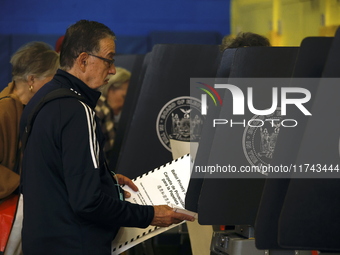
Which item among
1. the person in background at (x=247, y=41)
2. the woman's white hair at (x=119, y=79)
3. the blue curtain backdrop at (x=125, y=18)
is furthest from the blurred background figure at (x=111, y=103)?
the person in background at (x=247, y=41)

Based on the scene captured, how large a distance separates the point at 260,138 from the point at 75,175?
1.98ft

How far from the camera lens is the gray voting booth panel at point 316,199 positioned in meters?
1.57

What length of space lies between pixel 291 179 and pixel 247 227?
30.8 inches

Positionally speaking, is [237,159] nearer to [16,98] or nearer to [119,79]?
[16,98]

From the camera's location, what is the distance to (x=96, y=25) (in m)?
2.31

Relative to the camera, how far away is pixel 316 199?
1587mm


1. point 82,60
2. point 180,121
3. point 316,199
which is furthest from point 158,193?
point 180,121

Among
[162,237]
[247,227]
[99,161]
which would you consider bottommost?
[162,237]

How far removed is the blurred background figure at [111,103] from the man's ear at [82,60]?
292 centimetres

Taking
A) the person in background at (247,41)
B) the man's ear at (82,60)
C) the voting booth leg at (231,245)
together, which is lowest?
the voting booth leg at (231,245)

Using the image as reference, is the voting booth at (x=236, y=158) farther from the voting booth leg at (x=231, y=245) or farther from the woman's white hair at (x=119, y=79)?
the woman's white hair at (x=119, y=79)

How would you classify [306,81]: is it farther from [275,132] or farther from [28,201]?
[28,201]

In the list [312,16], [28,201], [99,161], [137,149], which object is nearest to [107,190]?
[99,161]

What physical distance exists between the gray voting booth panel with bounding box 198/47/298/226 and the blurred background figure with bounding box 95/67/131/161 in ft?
9.69
